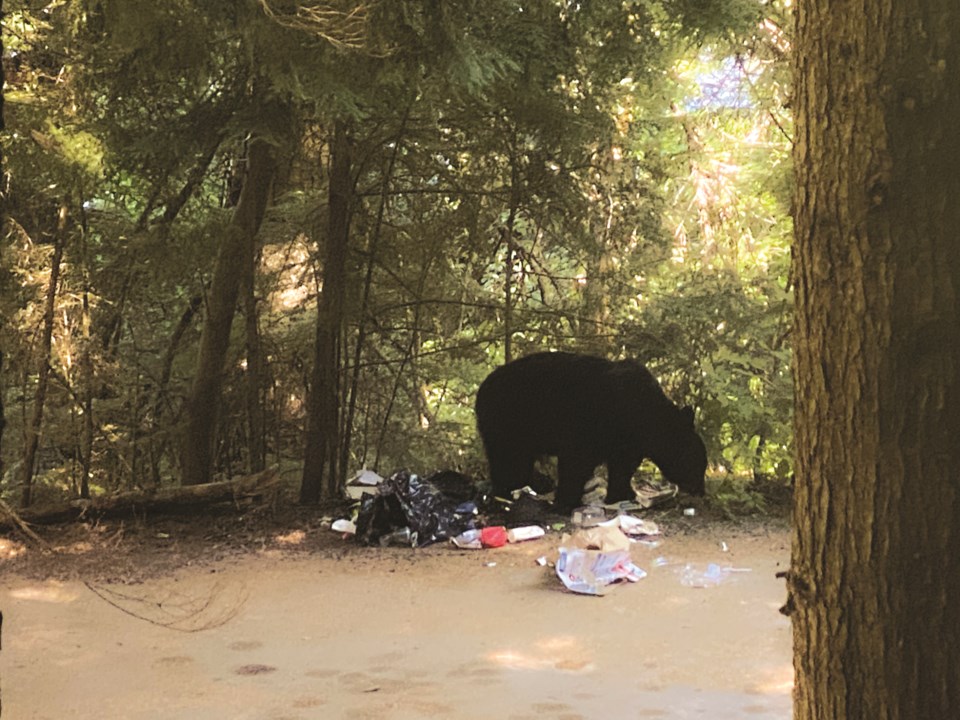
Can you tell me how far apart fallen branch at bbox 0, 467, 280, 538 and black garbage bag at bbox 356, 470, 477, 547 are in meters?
0.94

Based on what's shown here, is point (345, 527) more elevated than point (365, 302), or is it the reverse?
point (365, 302)

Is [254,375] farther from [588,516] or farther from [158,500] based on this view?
[588,516]

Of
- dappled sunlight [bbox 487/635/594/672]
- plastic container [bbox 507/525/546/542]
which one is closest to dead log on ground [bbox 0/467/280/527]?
plastic container [bbox 507/525/546/542]

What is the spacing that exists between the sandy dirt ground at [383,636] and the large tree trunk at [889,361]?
1.89 meters

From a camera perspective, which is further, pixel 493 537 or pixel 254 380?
pixel 254 380

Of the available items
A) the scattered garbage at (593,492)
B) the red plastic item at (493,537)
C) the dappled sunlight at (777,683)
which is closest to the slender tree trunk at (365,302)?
the red plastic item at (493,537)

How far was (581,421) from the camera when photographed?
23.6ft

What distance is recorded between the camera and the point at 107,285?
7.45 m

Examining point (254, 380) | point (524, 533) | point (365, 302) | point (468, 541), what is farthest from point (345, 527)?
point (365, 302)

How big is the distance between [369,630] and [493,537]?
1.76 m

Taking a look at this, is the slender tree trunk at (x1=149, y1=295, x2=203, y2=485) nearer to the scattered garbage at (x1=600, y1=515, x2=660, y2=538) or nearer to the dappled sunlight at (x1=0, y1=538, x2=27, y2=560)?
the dappled sunlight at (x1=0, y1=538, x2=27, y2=560)

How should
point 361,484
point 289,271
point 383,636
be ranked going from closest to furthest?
1. point 383,636
2. point 361,484
3. point 289,271

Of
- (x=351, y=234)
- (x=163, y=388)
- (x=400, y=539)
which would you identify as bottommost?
(x=400, y=539)

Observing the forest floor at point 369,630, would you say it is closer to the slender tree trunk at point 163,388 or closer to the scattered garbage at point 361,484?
the scattered garbage at point 361,484
